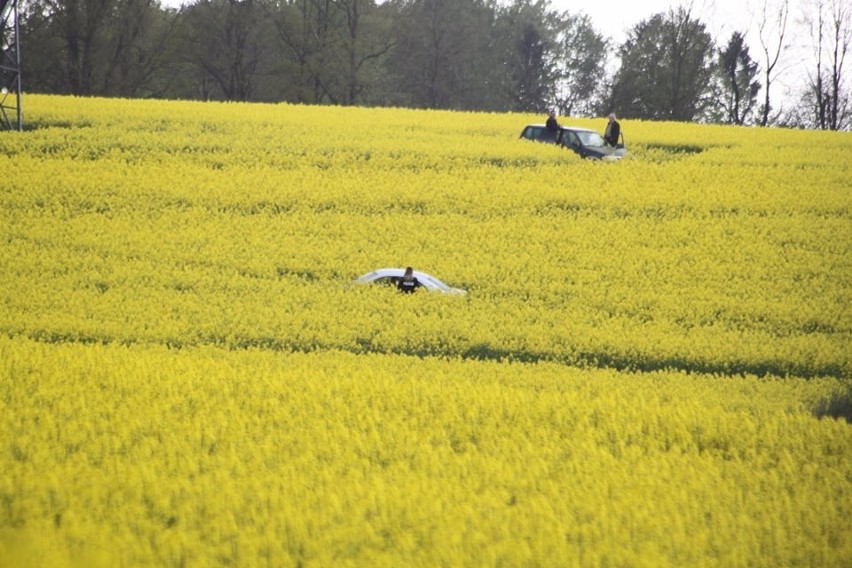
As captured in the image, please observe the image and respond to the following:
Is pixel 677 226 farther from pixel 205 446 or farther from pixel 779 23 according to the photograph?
pixel 779 23

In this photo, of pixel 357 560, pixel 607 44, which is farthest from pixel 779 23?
pixel 357 560

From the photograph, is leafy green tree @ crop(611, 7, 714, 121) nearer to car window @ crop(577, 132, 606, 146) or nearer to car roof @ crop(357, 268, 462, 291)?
car window @ crop(577, 132, 606, 146)

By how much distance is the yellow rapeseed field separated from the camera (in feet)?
30.3

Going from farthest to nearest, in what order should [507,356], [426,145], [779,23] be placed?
[779,23]
[426,145]
[507,356]

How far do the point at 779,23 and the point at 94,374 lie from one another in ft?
214

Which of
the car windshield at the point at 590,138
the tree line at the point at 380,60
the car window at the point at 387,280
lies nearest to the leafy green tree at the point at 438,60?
the tree line at the point at 380,60

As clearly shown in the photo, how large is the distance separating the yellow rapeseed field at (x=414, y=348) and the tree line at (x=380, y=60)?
25.7m

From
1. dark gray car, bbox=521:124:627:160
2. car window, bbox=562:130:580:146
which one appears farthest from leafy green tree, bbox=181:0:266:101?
car window, bbox=562:130:580:146

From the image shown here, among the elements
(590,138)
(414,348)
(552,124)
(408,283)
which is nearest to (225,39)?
(552,124)

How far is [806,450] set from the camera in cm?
1269

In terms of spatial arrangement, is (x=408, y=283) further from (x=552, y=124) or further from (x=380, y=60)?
(x=380, y=60)

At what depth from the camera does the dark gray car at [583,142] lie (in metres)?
37.8

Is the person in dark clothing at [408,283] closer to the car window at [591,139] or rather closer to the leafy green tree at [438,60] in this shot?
the car window at [591,139]

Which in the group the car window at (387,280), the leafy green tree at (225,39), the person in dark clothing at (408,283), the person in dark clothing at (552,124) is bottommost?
the car window at (387,280)
